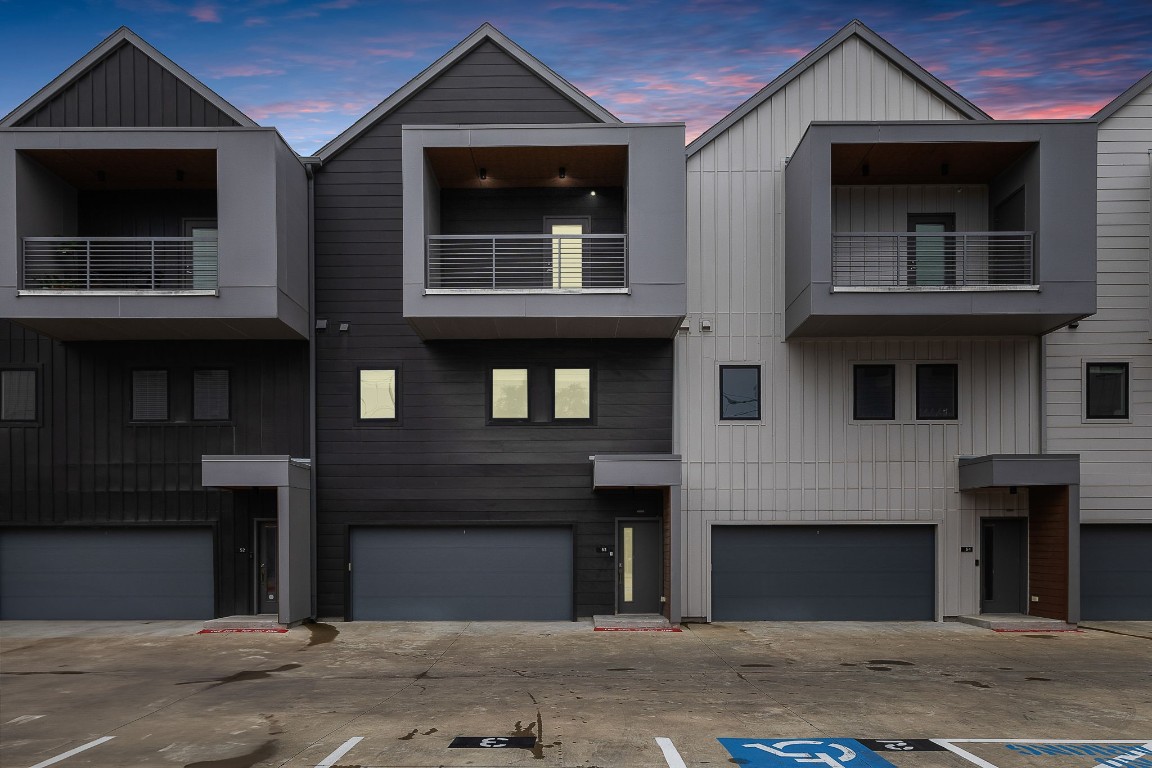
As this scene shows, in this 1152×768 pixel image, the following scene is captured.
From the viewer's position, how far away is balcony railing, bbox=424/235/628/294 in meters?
14.3

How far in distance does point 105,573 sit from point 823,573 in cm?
1386

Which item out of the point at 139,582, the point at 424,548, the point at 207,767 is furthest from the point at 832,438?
the point at 139,582

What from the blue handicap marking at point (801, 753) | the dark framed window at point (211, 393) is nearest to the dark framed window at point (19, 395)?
the dark framed window at point (211, 393)

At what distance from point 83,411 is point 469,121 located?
9.39m

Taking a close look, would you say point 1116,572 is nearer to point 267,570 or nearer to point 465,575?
point 465,575

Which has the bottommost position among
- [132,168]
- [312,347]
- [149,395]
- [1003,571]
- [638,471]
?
[1003,571]

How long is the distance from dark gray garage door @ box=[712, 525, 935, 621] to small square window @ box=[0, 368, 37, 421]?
13.6 m

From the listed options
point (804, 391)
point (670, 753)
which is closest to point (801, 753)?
point (670, 753)

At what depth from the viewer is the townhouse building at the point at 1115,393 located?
14664 mm

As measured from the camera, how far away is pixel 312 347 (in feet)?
48.1

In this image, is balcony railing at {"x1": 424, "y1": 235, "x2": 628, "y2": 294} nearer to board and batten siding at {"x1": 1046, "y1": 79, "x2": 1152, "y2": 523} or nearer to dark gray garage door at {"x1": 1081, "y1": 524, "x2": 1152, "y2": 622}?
board and batten siding at {"x1": 1046, "y1": 79, "x2": 1152, "y2": 523}

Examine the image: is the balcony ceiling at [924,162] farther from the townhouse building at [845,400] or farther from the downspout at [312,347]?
the downspout at [312,347]

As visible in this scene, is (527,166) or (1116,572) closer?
(527,166)

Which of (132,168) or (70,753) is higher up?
(132,168)
